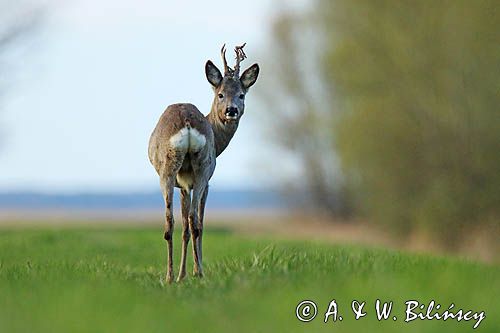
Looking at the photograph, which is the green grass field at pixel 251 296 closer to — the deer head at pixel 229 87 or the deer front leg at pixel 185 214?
the deer front leg at pixel 185 214

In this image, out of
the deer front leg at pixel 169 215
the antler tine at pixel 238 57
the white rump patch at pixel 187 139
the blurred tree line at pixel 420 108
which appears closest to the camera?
the white rump patch at pixel 187 139

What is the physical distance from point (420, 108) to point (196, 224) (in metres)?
17.6

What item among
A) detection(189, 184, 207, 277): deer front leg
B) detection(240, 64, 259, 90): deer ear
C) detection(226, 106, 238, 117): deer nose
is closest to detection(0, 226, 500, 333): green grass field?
detection(189, 184, 207, 277): deer front leg

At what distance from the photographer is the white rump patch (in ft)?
33.7

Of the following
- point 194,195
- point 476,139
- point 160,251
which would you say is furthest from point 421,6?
point 194,195

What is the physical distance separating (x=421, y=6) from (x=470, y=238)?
645cm

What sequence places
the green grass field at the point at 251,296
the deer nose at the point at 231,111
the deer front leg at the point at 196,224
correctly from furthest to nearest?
the deer nose at the point at 231,111 < the deer front leg at the point at 196,224 < the green grass field at the point at 251,296

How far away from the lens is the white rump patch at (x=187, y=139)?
405 inches

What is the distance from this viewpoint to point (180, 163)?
10.4 metres

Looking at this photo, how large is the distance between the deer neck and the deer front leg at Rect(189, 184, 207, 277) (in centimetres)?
104

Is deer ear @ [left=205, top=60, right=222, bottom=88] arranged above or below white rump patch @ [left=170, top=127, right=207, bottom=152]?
above

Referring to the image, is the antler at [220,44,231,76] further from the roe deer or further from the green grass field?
the green grass field

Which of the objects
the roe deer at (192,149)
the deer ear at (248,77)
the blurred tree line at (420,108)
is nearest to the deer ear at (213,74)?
the roe deer at (192,149)

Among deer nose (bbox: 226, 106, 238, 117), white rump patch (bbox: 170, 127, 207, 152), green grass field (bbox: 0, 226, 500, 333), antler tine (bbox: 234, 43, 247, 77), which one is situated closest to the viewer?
green grass field (bbox: 0, 226, 500, 333)
